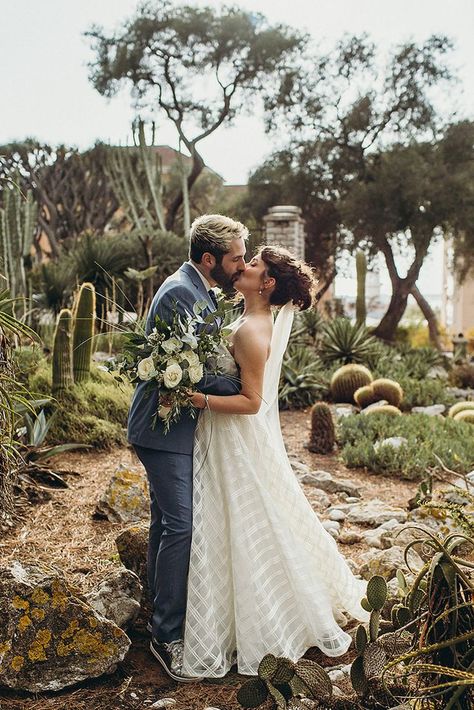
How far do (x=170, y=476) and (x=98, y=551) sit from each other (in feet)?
4.30

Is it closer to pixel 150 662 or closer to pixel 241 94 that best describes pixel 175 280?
pixel 150 662

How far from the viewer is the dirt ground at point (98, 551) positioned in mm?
2936

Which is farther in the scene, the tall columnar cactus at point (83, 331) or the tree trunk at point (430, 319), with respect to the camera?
the tree trunk at point (430, 319)

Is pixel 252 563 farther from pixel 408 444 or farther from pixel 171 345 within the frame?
pixel 408 444

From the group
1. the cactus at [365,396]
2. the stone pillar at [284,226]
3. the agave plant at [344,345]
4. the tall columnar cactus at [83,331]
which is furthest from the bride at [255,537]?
the stone pillar at [284,226]

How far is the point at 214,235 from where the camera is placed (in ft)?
11.1

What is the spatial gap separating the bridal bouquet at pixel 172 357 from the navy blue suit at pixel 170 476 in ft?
0.25

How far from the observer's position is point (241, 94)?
25.0 metres

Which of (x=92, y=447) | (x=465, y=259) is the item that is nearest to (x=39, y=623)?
(x=92, y=447)

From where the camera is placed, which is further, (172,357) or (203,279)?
(203,279)

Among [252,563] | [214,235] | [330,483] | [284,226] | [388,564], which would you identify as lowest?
[330,483]

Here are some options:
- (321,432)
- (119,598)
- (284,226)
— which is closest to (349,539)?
(119,598)

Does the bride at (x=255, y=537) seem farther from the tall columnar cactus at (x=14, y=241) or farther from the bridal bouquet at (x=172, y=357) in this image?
the tall columnar cactus at (x=14, y=241)

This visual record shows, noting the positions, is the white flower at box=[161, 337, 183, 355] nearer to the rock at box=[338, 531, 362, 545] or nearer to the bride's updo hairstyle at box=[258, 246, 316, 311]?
the bride's updo hairstyle at box=[258, 246, 316, 311]
